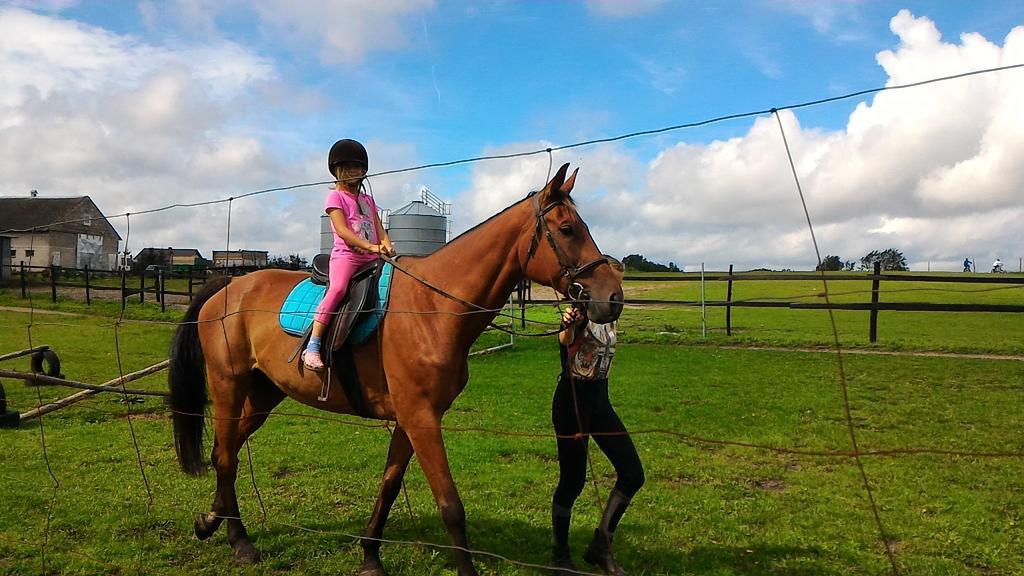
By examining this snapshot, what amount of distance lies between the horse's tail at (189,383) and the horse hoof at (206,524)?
2.27ft

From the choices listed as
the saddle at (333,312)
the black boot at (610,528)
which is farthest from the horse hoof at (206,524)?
the black boot at (610,528)

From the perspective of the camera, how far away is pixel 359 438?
696cm

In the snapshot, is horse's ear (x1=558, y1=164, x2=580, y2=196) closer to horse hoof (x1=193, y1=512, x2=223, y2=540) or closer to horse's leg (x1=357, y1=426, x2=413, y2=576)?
horse's leg (x1=357, y1=426, x2=413, y2=576)

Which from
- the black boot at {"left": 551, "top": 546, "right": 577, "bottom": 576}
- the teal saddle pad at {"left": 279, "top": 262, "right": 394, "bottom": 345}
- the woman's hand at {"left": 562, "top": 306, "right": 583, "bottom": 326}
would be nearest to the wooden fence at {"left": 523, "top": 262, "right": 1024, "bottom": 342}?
the woman's hand at {"left": 562, "top": 306, "right": 583, "bottom": 326}

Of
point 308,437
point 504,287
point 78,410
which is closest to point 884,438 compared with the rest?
point 504,287

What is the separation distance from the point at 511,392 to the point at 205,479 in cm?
487

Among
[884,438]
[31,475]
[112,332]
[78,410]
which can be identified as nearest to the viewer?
[31,475]

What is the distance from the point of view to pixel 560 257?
121 inches

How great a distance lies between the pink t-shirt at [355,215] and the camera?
3727mm

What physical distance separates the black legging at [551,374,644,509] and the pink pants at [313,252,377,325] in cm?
136

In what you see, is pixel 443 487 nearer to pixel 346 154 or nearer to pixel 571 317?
pixel 571 317

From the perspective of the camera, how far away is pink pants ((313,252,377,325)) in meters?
3.60

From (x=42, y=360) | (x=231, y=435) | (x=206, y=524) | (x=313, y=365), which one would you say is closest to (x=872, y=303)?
(x=313, y=365)

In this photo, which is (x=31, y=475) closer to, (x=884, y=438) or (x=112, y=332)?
(x=884, y=438)
